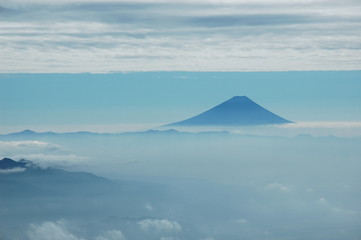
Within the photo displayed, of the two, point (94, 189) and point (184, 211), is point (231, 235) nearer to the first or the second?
point (184, 211)

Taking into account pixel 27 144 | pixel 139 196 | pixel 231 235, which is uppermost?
pixel 27 144

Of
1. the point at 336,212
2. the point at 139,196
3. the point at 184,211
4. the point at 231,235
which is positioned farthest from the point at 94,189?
the point at 336,212

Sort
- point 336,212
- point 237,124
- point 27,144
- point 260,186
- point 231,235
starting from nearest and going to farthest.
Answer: point 27,144 < point 231,235 < point 336,212 < point 260,186 < point 237,124

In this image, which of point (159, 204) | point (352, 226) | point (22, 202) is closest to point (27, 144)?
point (22, 202)

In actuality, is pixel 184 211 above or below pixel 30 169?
below

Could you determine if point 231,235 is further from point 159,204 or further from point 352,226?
point 352,226

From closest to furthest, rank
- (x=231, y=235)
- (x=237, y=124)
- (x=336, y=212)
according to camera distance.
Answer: (x=231, y=235) < (x=336, y=212) < (x=237, y=124)

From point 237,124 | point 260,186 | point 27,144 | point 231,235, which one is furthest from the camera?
point 237,124

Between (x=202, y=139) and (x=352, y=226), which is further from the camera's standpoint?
(x=202, y=139)

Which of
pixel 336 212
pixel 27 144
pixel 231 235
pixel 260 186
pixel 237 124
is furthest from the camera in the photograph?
pixel 237 124
